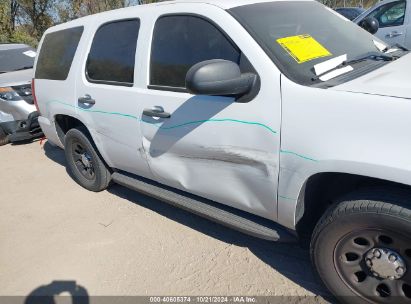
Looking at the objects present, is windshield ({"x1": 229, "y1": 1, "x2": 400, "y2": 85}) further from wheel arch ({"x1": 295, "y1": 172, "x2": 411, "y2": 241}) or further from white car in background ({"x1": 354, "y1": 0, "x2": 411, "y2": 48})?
white car in background ({"x1": 354, "y1": 0, "x2": 411, "y2": 48})

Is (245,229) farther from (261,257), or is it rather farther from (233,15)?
(233,15)

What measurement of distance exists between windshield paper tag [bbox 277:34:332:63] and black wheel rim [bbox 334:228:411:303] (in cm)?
110

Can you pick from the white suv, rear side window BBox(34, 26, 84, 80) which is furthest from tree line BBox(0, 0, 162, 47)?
the white suv

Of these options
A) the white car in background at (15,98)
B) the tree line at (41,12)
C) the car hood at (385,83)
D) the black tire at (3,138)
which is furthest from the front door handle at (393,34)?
the tree line at (41,12)

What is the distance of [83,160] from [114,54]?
4.73ft

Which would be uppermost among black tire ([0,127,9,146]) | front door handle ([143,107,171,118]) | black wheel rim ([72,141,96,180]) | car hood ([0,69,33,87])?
front door handle ([143,107,171,118])

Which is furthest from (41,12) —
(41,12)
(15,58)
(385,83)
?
(385,83)

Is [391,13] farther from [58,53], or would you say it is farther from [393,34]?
[58,53]

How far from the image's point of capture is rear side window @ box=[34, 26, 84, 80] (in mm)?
3955

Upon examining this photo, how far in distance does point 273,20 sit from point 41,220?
9.92 ft

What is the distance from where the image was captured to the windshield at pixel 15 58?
734 cm

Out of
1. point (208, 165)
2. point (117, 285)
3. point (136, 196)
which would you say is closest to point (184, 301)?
point (117, 285)

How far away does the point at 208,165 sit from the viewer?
269 cm

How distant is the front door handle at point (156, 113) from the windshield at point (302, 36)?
0.85 m
